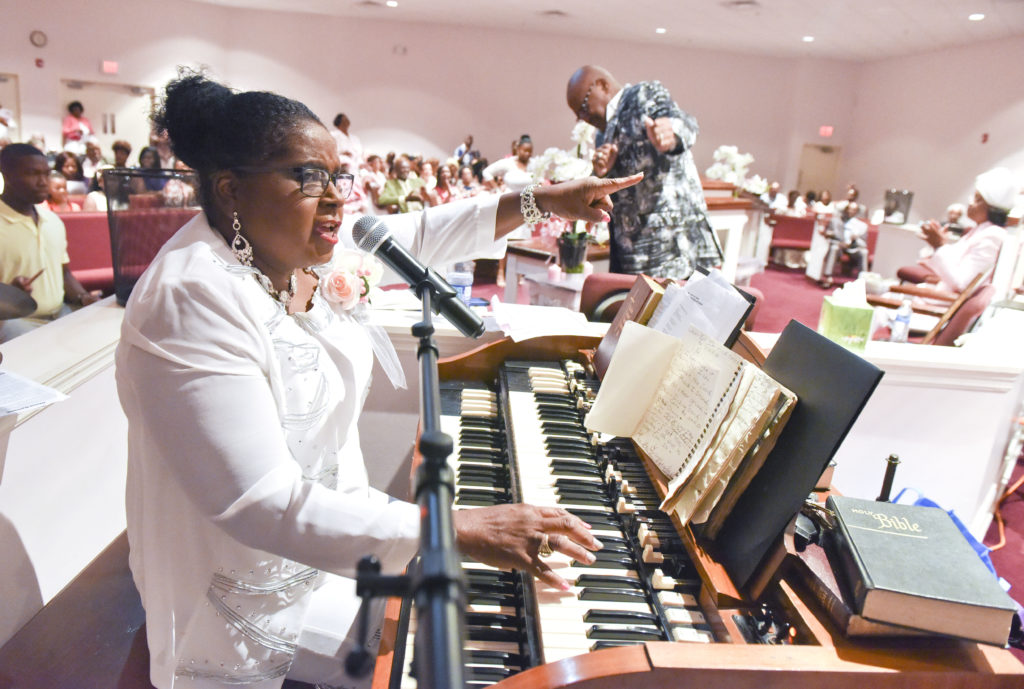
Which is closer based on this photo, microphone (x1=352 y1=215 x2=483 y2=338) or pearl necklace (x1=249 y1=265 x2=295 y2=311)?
microphone (x1=352 y1=215 x2=483 y2=338)

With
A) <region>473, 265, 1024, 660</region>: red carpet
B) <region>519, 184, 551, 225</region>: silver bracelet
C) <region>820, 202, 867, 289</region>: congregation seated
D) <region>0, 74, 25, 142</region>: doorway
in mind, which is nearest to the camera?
<region>519, 184, 551, 225</region>: silver bracelet

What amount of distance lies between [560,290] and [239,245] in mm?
2620

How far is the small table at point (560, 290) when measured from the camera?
372 centimetres

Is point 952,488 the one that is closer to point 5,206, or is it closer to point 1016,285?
point 1016,285

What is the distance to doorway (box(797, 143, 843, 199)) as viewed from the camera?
54.3 ft

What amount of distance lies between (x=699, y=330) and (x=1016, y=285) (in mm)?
3543

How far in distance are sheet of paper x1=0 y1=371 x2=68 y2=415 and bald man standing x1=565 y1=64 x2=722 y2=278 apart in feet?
9.38

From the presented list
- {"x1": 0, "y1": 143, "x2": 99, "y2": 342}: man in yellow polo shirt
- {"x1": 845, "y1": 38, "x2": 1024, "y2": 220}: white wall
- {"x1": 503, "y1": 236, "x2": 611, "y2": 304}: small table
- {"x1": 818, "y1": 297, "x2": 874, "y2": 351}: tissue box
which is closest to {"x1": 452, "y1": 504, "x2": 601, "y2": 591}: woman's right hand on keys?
{"x1": 818, "y1": 297, "x2": 874, "y2": 351}: tissue box

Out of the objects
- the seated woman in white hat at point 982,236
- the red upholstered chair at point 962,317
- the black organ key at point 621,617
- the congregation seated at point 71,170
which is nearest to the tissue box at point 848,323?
the red upholstered chair at point 962,317

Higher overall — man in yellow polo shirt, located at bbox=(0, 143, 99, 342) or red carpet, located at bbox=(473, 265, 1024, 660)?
man in yellow polo shirt, located at bbox=(0, 143, 99, 342)

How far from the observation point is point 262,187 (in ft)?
4.32

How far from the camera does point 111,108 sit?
13.6m

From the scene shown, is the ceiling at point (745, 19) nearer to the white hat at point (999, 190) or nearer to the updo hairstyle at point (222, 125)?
the white hat at point (999, 190)

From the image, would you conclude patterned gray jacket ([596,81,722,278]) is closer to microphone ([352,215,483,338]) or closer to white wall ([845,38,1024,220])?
microphone ([352,215,483,338])
